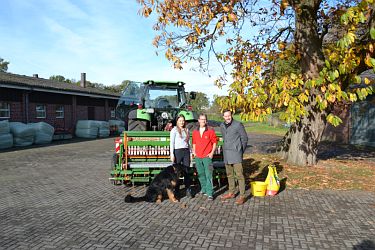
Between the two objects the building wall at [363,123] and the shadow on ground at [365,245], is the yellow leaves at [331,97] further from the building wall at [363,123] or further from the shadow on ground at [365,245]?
the building wall at [363,123]

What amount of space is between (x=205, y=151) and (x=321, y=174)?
13.3ft

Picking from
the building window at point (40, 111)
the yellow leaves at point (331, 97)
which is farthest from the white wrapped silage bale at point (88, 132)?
the yellow leaves at point (331, 97)

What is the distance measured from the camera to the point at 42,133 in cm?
1966

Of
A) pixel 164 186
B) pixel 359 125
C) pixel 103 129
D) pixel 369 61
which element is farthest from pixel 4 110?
pixel 359 125

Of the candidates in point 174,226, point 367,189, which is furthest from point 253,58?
point 174,226

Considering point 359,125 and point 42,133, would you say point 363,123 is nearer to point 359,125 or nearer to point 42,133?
point 359,125

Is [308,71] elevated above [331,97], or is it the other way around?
[308,71]

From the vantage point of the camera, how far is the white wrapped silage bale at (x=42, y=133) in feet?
63.4

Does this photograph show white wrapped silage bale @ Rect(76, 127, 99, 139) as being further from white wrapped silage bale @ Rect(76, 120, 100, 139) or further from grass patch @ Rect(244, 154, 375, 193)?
grass patch @ Rect(244, 154, 375, 193)

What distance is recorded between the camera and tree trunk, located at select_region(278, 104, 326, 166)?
9516 mm

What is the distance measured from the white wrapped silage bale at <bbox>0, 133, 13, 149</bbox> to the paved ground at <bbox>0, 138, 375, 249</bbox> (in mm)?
9824

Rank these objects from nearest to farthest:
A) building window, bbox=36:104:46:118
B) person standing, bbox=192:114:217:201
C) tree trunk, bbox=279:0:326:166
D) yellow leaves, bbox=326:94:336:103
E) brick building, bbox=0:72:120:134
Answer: yellow leaves, bbox=326:94:336:103
person standing, bbox=192:114:217:201
tree trunk, bbox=279:0:326:166
brick building, bbox=0:72:120:134
building window, bbox=36:104:46:118

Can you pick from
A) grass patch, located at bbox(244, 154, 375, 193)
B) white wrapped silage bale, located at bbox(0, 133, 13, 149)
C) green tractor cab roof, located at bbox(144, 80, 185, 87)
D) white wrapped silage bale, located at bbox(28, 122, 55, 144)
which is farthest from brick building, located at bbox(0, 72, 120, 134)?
grass patch, located at bbox(244, 154, 375, 193)

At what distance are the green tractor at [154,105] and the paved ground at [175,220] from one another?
87.0 inches
